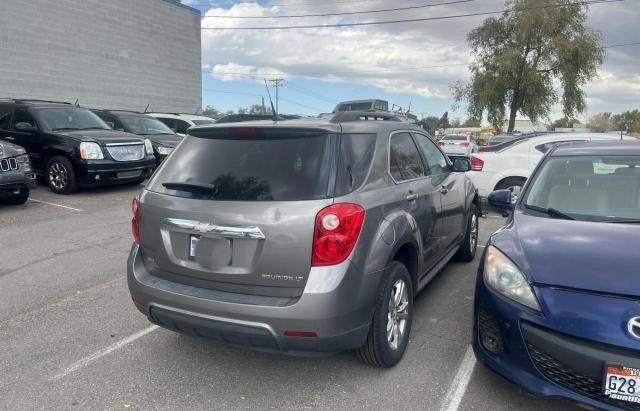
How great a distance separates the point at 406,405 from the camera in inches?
111

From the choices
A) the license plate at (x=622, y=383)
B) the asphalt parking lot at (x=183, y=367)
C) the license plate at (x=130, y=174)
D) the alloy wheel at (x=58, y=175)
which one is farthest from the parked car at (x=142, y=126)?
the license plate at (x=622, y=383)

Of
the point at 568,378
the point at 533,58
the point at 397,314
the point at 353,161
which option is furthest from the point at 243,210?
the point at 533,58

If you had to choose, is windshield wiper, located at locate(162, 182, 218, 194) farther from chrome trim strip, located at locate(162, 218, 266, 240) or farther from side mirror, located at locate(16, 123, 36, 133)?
side mirror, located at locate(16, 123, 36, 133)

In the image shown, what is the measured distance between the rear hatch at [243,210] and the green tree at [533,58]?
30.7m

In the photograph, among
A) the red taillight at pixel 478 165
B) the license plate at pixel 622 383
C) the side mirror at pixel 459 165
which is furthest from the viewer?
the red taillight at pixel 478 165

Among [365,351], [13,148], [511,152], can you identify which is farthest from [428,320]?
[13,148]

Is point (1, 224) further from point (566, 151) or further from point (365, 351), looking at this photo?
point (566, 151)

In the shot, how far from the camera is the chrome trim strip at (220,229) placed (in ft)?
8.86

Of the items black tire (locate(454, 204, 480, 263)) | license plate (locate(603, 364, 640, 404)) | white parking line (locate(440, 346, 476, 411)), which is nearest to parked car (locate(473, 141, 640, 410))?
license plate (locate(603, 364, 640, 404))

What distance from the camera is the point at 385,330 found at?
10.1 ft

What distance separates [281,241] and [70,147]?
8271mm

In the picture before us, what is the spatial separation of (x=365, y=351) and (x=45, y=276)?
375cm

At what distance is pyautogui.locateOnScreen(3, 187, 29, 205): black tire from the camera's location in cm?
827

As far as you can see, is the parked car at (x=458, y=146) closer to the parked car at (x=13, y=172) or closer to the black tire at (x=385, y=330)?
the parked car at (x=13, y=172)
